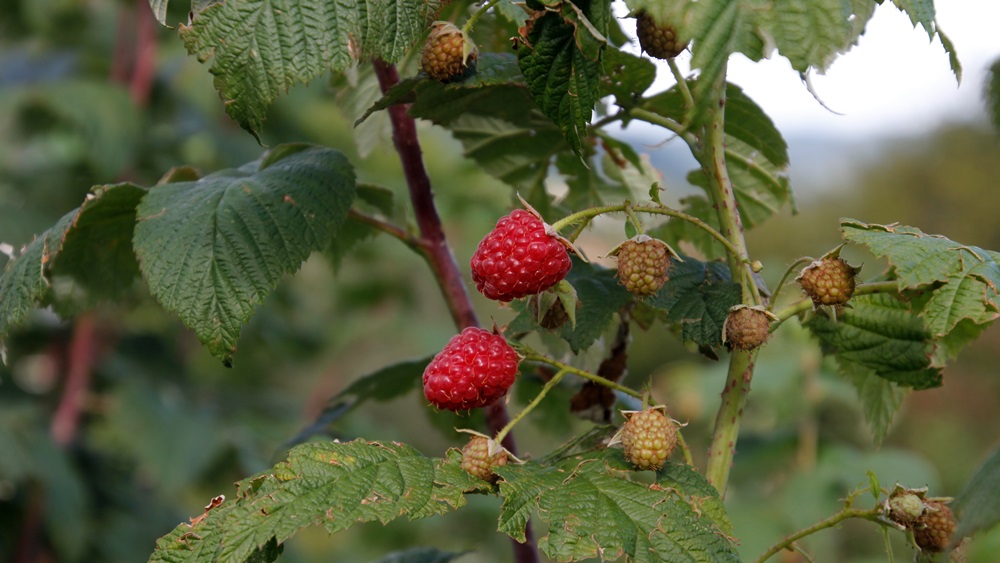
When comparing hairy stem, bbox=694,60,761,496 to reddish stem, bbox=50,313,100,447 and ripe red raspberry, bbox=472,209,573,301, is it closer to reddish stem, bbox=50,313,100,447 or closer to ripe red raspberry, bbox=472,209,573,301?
ripe red raspberry, bbox=472,209,573,301

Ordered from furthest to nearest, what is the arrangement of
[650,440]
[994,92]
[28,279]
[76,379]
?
1. [76,379]
2. [994,92]
3. [28,279]
4. [650,440]

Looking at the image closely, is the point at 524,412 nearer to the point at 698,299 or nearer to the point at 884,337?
the point at 698,299

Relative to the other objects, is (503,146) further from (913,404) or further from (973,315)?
(913,404)

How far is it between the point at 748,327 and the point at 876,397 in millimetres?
386

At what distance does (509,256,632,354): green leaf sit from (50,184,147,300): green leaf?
43 cm

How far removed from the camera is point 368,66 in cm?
122

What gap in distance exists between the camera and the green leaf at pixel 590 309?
2.99 ft

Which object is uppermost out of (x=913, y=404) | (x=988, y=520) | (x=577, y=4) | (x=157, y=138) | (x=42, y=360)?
(x=577, y=4)

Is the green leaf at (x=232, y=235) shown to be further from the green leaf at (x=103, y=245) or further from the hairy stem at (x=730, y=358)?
the hairy stem at (x=730, y=358)

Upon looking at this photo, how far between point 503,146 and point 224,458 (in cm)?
245

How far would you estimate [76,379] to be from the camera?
3201mm

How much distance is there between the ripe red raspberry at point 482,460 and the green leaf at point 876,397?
1.45ft

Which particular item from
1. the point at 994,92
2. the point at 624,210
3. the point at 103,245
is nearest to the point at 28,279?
the point at 103,245

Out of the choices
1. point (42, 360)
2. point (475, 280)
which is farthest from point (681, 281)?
point (42, 360)
